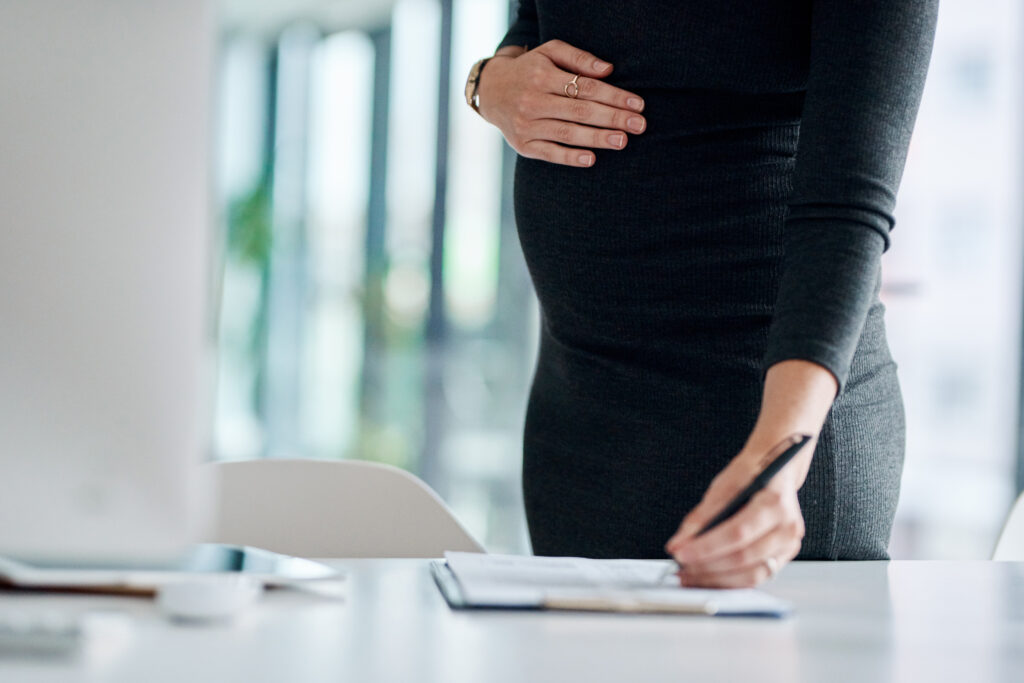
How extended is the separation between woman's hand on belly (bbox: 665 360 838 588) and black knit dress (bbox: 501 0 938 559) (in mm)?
193

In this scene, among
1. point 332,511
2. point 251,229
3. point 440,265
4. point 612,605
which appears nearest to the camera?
point 612,605

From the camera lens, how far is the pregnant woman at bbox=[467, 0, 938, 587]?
995 mm

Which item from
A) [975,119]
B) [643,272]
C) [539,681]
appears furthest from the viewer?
[975,119]

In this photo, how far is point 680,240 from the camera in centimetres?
106

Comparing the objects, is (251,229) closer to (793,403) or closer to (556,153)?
(556,153)

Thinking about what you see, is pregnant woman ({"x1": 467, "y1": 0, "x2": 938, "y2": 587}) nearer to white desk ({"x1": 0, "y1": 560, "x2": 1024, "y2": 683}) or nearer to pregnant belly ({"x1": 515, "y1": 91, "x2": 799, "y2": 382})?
pregnant belly ({"x1": 515, "y1": 91, "x2": 799, "y2": 382})

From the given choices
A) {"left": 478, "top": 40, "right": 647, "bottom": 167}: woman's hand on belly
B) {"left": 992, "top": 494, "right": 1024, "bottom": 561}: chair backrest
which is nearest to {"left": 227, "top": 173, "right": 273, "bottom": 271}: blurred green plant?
{"left": 478, "top": 40, "right": 647, "bottom": 167}: woman's hand on belly

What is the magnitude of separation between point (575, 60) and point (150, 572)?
71 cm

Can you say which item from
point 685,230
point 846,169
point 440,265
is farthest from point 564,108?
point 440,265

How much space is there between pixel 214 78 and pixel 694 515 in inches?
17.3

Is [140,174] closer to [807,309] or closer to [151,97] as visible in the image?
[151,97]

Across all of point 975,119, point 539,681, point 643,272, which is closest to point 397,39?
point 975,119

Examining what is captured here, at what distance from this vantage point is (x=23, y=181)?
1.91ft

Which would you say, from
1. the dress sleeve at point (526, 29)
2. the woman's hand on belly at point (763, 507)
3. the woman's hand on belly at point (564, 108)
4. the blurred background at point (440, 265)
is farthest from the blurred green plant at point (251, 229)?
the woman's hand on belly at point (763, 507)
